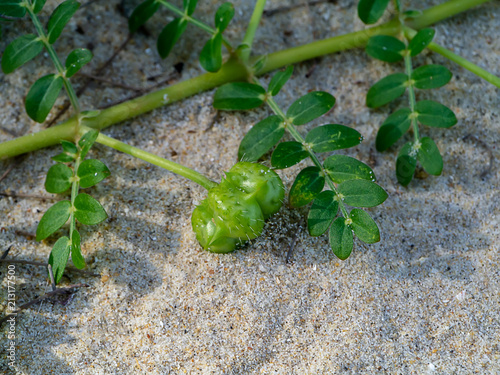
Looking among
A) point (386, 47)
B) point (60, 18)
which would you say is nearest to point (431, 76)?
point (386, 47)

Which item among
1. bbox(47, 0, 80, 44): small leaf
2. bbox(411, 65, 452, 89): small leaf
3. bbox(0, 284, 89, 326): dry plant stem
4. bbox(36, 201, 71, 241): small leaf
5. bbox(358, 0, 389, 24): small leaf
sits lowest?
bbox(0, 284, 89, 326): dry plant stem

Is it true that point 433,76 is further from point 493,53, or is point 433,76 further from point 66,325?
point 66,325

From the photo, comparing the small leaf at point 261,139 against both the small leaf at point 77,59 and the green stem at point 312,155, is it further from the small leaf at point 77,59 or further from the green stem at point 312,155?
the small leaf at point 77,59

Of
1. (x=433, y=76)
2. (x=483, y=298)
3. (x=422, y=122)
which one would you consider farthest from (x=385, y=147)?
(x=483, y=298)

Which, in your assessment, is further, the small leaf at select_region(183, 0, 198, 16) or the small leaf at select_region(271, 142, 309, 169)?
the small leaf at select_region(183, 0, 198, 16)

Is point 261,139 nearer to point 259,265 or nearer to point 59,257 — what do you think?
point 259,265

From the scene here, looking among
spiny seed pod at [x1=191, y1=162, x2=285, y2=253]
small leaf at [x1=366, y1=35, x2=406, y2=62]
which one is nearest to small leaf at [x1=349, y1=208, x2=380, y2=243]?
spiny seed pod at [x1=191, y1=162, x2=285, y2=253]

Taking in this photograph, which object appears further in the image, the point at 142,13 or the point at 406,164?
the point at 142,13

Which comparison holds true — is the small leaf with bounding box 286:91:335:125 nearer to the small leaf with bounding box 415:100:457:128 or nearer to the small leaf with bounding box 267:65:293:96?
the small leaf with bounding box 267:65:293:96
